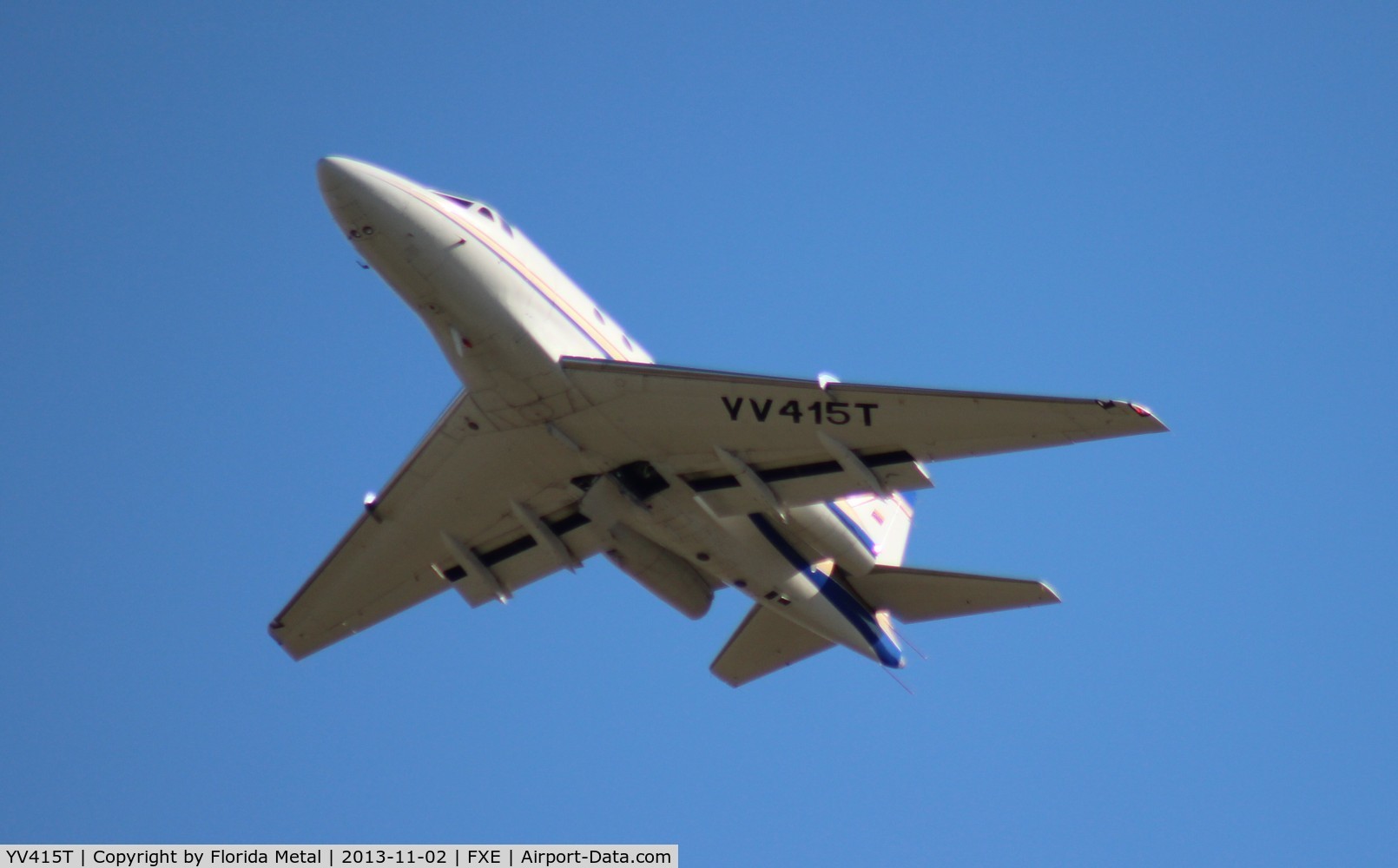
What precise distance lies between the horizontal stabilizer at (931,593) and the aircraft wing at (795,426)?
14.9ft

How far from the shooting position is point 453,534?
31969 millimetres

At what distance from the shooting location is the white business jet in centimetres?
2631

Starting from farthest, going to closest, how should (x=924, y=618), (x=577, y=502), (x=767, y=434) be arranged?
(x=924, y=618), (x=577, y=502), (x=767, y=434)

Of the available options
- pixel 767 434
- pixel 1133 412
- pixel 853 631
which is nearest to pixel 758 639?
pixel 853 631

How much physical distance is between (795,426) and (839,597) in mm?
5955

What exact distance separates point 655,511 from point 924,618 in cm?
688

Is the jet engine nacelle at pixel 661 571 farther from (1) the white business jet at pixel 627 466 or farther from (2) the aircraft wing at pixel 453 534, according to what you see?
(2) the aircraft wing at pixel 453 534

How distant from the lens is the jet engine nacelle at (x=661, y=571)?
3084 cm

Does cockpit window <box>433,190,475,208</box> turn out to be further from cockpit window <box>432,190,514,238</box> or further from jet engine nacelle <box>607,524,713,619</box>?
jet engine nacelle <box>607,524,713,619</box>

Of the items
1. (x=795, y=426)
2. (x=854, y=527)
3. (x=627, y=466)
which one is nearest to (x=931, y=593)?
(x=854, y=527)

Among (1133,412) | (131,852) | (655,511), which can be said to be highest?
(655,511)

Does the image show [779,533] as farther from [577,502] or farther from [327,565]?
[327,565]

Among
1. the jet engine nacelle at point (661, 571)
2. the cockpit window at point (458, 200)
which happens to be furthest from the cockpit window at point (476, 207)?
the jet engine nacelle at point (661, 571)

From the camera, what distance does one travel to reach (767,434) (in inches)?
1081
